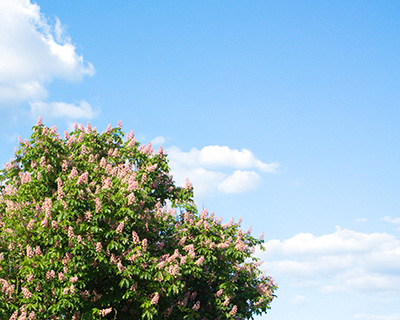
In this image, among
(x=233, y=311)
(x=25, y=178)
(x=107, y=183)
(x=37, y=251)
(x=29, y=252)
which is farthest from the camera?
(x=233, y=311)

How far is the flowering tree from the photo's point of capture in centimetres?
1443

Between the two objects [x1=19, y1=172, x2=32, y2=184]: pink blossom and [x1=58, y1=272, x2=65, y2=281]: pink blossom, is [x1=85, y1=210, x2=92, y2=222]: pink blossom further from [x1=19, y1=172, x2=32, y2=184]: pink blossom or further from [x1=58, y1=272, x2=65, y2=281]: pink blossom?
[x1=19, y1=172, x2=32, y2=184]: pink blossom

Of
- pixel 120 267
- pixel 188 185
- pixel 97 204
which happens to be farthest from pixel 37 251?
pixel 188 185

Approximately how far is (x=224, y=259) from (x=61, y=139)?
7688 mm

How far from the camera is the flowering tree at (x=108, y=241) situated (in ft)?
47.3

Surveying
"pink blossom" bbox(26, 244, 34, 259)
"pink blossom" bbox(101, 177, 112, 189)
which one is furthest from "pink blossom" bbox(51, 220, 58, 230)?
"pink blossom" bbox(101, 177, 112, 189)

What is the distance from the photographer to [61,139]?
1842 cm

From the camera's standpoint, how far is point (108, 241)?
15.4m

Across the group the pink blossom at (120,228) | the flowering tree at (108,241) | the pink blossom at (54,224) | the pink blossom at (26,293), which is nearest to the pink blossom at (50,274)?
the flowering tree at (108,241)

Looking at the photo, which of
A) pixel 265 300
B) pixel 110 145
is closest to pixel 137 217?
pixel 110 145

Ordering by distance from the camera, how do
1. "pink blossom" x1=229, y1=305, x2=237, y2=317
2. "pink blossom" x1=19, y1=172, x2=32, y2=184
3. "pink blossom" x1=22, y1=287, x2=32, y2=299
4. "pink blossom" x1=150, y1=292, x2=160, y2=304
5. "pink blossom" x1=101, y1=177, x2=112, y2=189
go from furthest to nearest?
"pink blossom" x1=229, y1=305, x2=237, y2=317 → "pink blossom" x1=19, y1=172, x2=32, y2=184 → "pink blossom" x1=101, y1=177, x2=112, y2=189 → "pink blossom" x1=150, y1=292, x2=160, y2=304 → "pink blossom" x1=22, y1=287, x2=32, y2=299

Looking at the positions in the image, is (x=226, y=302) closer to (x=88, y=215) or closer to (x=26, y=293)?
(x=88, y=215)

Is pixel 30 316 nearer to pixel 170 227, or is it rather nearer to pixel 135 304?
pixel 135 304

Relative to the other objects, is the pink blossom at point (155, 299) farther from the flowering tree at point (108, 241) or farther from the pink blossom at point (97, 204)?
the pink blossom at point (97, 204)
